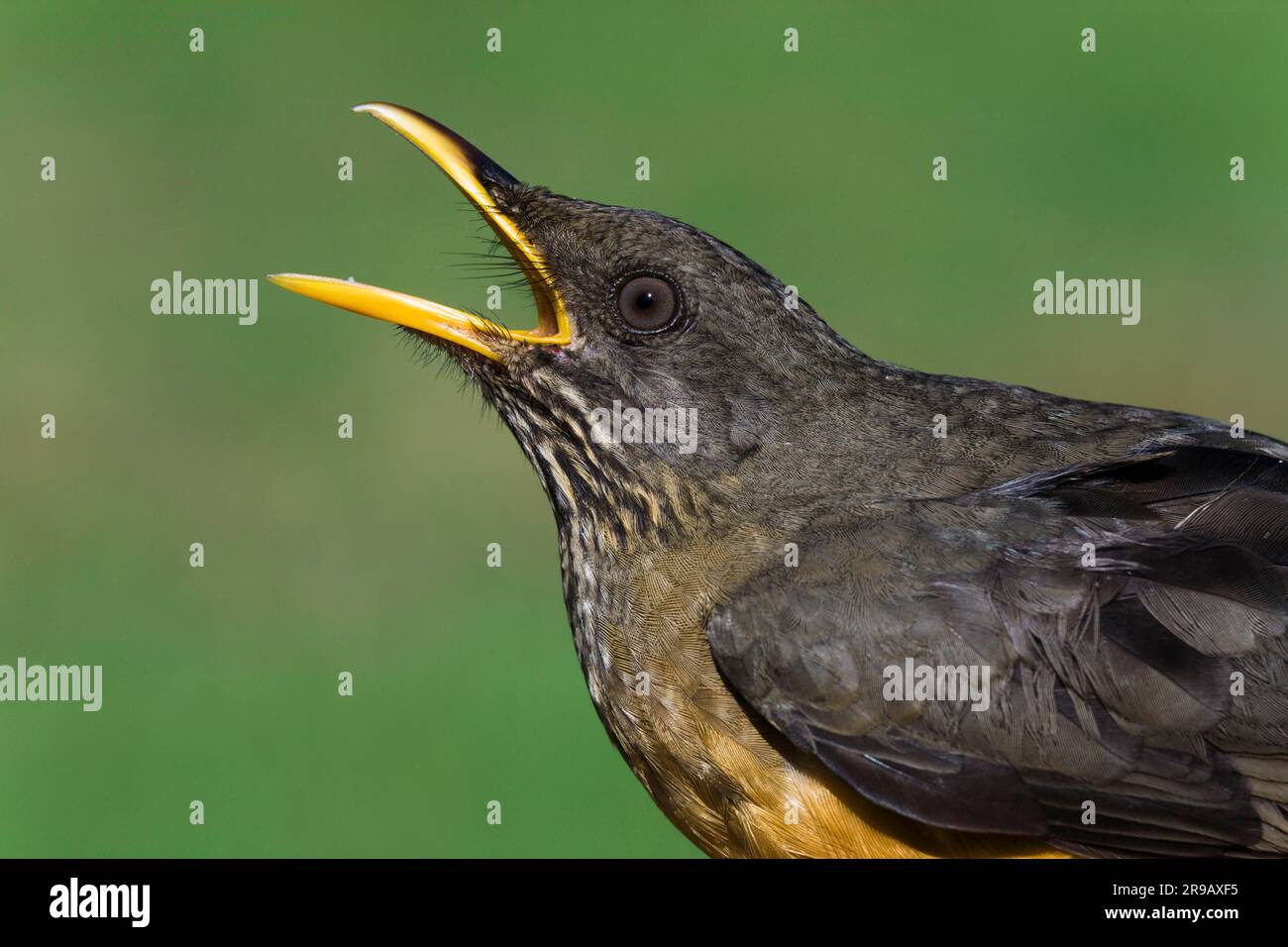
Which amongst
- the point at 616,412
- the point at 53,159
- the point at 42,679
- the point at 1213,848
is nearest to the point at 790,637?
the point at 616,412

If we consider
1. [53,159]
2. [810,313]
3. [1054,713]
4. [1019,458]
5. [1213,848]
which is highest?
[53,159]

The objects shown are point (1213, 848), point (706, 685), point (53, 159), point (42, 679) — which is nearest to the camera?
point (1213, 848)

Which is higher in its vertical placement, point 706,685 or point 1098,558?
point 1098,558

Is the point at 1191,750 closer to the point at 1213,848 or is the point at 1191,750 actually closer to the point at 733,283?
the point at 1213,848

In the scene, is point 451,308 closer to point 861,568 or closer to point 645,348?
point 645,348

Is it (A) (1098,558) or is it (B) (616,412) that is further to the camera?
(B) (616,412)

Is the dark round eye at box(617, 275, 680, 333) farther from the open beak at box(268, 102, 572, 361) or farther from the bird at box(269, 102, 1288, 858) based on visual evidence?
the open beak at box(268, 102, 572, 361)

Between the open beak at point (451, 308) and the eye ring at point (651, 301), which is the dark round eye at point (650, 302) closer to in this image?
the eye ring at point (651, 301)

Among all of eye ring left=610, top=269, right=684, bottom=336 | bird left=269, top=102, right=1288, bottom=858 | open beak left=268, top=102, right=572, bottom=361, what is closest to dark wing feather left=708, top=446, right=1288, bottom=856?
bird left=269, top=102, right=1288, bottom=858

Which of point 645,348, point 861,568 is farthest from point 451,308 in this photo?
point 861,568
